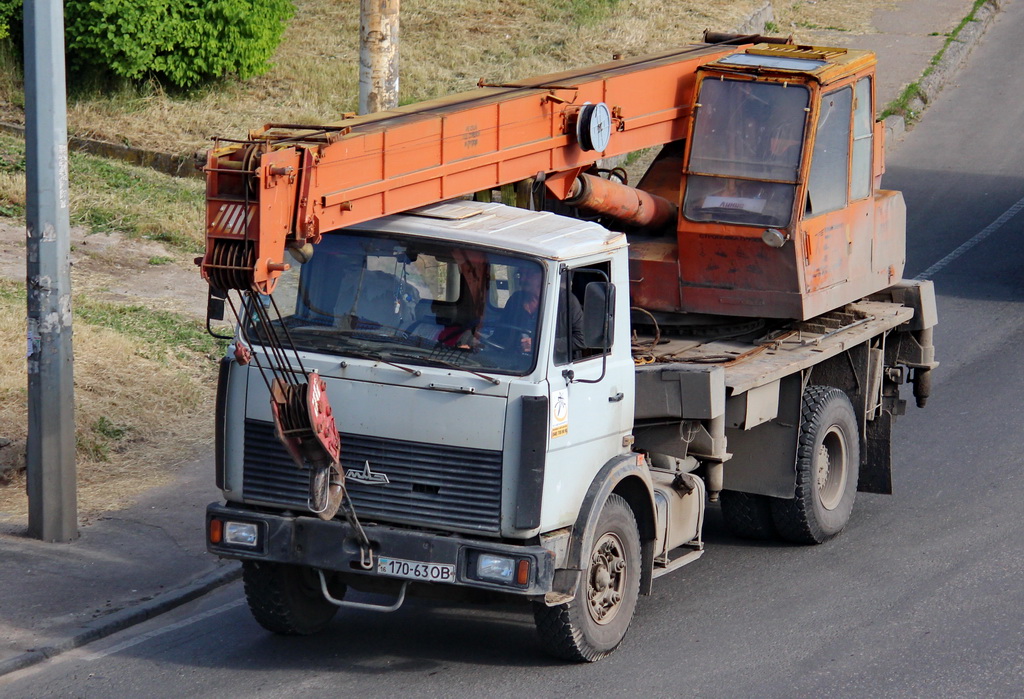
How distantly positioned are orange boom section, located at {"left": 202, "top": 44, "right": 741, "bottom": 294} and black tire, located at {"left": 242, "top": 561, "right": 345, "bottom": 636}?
1964 millimetres

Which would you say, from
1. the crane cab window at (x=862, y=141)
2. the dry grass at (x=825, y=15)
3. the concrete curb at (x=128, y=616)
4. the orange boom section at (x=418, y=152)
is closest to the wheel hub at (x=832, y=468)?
the crane cab window at (x=862, y=141)

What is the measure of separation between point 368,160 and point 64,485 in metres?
3.72

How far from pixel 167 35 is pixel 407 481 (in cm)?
1430

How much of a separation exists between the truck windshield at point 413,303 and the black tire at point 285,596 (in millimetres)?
1351

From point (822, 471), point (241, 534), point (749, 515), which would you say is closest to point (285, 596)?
point (241, 534)

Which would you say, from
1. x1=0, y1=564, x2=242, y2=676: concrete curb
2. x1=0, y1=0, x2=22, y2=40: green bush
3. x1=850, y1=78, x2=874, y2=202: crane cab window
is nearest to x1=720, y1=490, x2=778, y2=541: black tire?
x1=850, y1=78, x2=874, y2=202: crane cab window

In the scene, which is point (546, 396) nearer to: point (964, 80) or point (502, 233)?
point (502, 233)

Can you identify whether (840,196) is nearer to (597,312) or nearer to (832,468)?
(832,468)

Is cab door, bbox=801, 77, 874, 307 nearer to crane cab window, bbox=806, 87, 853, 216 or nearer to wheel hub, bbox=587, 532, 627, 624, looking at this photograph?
crane cab window, bbox=806, 87, 853, 216

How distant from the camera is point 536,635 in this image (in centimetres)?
793

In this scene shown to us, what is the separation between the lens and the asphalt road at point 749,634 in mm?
7262

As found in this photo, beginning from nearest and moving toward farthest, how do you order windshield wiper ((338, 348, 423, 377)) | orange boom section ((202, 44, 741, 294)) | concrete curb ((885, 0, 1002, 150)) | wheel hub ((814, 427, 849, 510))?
1. orange boom section ((202, 44, 741, 294))
2. windshield wiper ((338, 348, 423, 377))
3. wheel hub ((814, 427, 849, 510))
4. concrete curb ((885, 0, 1002, 150))

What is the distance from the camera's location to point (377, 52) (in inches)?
514

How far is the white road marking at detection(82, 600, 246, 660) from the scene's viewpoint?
25.5 ft
